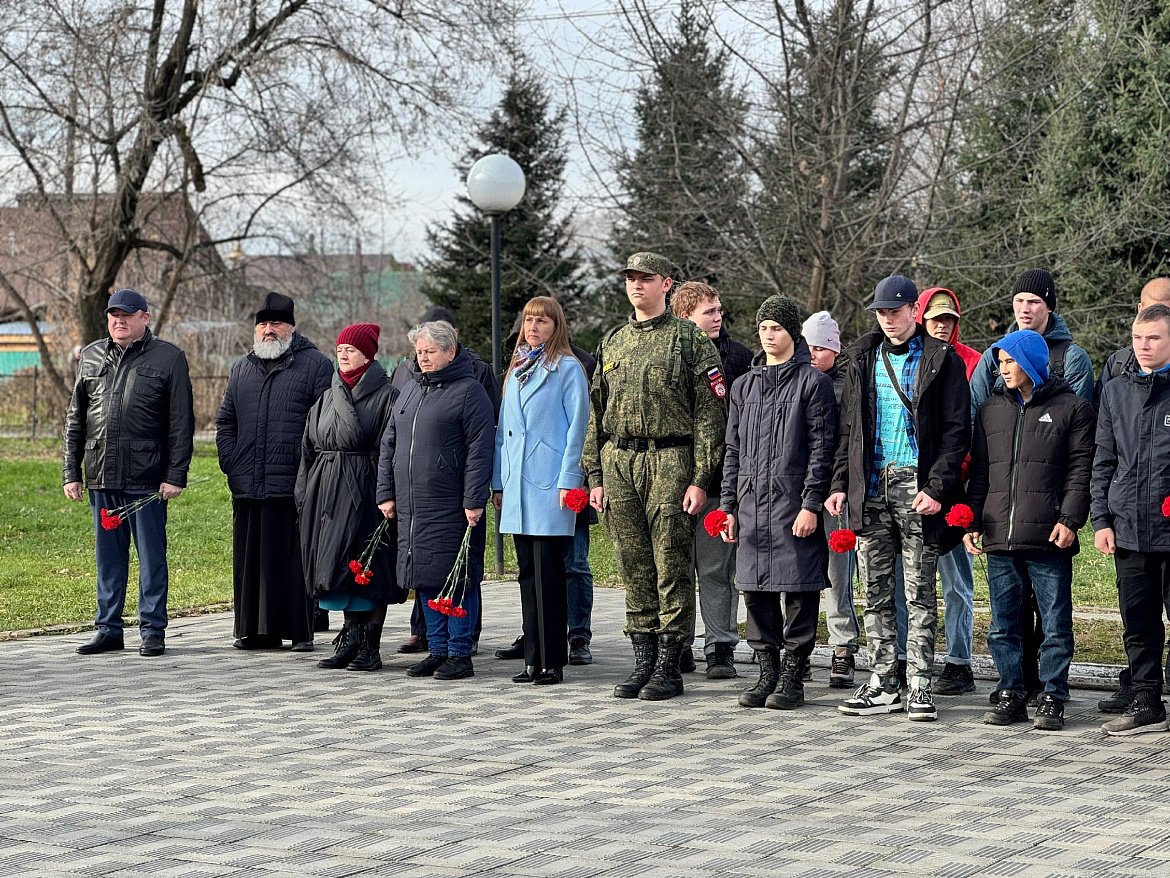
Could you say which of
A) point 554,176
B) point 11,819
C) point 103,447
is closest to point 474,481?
point 103,447

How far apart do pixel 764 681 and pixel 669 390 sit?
5.05ft

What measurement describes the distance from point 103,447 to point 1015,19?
9572mm

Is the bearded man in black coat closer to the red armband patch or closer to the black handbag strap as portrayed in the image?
the red armband patch

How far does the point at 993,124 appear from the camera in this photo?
14.6 meters

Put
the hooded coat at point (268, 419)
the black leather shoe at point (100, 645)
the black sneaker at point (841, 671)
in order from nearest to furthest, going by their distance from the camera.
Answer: the black sneaker at point (841, 671)
the hooded coat at point (268, 419)
the black leather shoe at point (100, 645)

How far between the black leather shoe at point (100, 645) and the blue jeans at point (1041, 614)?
5.37 metres

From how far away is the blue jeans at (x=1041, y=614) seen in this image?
6.68m

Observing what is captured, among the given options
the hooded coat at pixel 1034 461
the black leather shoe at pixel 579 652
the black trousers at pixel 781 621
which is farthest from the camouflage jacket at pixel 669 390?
the black leather shoe at pixel 579 652

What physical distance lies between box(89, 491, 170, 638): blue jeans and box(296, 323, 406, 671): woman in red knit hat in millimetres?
1131

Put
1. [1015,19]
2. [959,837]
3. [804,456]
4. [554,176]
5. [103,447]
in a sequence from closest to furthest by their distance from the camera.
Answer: [959,837] → [804,456] → [103,447] → [1015,19] → [554,176]

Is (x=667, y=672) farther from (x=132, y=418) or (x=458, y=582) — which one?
(x=132, y=418)

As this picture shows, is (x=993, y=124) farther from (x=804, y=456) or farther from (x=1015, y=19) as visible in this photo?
(x=804, y=456)

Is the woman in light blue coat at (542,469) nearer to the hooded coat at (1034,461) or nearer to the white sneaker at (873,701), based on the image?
the white sneaker at (873,701)

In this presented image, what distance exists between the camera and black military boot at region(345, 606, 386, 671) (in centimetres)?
840
